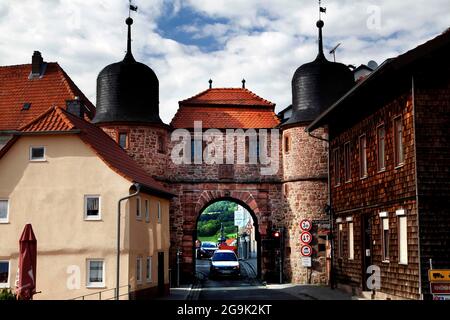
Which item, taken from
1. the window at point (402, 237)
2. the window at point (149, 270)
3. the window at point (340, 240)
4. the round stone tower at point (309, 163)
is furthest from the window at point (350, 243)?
the round stone tower at point (309, 163)

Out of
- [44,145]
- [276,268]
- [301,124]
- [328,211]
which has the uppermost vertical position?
Answer: [301,124]

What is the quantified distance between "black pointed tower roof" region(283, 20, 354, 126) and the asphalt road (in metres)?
8.96

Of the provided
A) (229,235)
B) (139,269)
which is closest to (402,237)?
(139,269)

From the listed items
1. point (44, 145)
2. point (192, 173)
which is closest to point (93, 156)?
point (44, 145)

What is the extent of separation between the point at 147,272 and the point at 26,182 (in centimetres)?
594

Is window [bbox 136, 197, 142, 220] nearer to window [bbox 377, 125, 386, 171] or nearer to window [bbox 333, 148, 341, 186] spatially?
window [bbox 333, 148, 341, 186]

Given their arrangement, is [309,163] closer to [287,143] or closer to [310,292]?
[287,143]

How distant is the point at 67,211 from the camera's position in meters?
25.4

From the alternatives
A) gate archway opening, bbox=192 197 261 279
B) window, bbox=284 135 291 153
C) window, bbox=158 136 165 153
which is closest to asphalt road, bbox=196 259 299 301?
gate archway opening, bbox=192 197 261 279

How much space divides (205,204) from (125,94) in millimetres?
7452

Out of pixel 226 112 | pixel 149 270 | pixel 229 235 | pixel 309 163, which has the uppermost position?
pixel 226 112

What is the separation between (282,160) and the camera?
4091cm

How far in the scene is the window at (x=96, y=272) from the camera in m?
24.9
